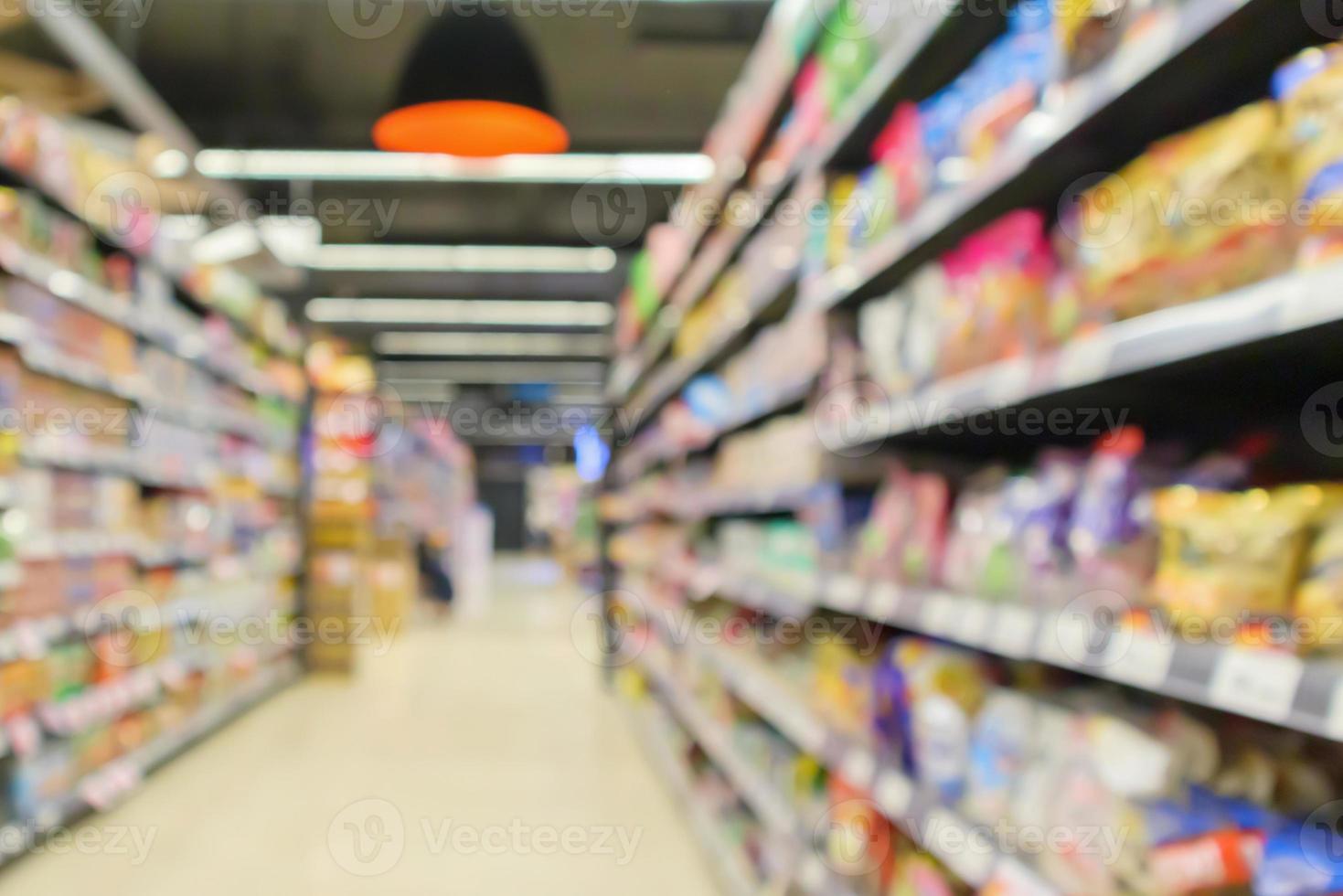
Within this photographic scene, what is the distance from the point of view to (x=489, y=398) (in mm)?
22078

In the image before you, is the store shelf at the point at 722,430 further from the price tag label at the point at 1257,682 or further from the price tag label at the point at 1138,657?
the price tag label at the point at 1257,682

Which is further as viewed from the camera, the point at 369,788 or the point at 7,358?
the point at 369,788

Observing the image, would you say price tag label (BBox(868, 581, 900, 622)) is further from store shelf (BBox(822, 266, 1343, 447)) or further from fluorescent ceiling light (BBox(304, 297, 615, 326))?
fluorescent ceiling light (BBox(304, 297, 615, 326))

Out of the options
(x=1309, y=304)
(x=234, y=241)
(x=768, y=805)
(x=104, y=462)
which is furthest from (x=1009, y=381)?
(x=234, y=241)

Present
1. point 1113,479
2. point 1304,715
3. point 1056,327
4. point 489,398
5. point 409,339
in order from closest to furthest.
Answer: point 1304,715, point 1113,479, point 1056,327, point 409,339, point 489,398

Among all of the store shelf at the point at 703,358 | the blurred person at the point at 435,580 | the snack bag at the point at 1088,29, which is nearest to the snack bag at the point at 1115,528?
the snack bag at the point at 1088,29

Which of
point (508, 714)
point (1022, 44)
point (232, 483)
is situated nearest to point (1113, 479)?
point (1022, 44)

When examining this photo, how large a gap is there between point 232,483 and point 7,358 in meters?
2.74

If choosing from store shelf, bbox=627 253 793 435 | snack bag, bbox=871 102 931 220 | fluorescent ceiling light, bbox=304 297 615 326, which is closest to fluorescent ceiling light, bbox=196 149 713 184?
store shelf, bbox=627 253 793 435

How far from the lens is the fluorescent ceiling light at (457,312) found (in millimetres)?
12086

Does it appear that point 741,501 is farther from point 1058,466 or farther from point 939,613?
point 1058,466

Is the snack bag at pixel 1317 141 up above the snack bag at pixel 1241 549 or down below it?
above

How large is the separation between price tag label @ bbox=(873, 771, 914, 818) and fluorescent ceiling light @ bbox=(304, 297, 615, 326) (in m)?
10.1

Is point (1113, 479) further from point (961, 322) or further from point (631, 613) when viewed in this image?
point (631, 613)
